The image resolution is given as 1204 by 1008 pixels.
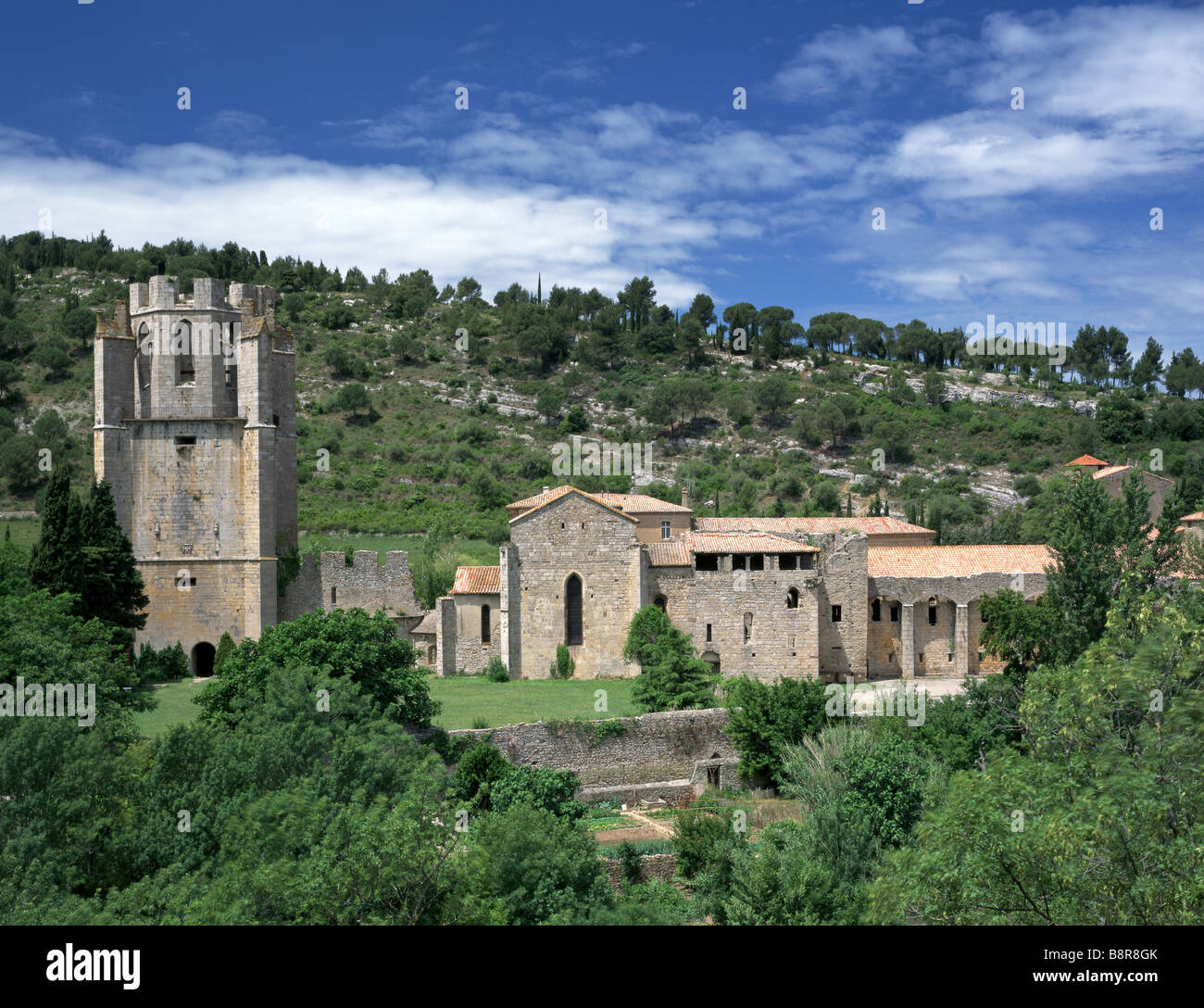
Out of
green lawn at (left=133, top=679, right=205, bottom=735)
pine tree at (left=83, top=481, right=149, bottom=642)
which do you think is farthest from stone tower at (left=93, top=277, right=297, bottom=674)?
green lawn at (left=133, top=679, right=205, bottom=735)

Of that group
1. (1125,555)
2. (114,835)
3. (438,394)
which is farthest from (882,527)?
(438,394)

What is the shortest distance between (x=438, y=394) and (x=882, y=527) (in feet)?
179

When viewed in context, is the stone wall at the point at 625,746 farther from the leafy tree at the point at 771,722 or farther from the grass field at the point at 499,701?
the leafy tree at the point at 771,722

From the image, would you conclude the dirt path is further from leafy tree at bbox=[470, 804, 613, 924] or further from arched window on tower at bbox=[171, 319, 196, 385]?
arched window on tower at bbox=[171, 319, 196, 385]

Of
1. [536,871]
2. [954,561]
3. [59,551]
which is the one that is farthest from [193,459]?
[954,561]

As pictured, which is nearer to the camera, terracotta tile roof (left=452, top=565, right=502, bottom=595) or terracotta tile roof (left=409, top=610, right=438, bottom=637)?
terracotta tile roof (left=452, top=565, right=502, bottom=595)

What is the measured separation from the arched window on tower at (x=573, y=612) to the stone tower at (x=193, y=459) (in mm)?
10989

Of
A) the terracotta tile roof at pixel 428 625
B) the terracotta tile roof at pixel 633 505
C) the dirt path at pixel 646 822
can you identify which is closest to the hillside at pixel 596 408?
the terracotta tile roof at pixel 633 505

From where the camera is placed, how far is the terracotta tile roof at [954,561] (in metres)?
37.8

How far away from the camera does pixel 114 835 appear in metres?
18.8

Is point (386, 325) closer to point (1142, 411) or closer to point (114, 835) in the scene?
point (1142, 411)

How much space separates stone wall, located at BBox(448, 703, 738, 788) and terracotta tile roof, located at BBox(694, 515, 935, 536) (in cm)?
1365

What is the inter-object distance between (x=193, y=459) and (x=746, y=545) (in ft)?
68.2

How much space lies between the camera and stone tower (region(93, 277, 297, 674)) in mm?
37938
